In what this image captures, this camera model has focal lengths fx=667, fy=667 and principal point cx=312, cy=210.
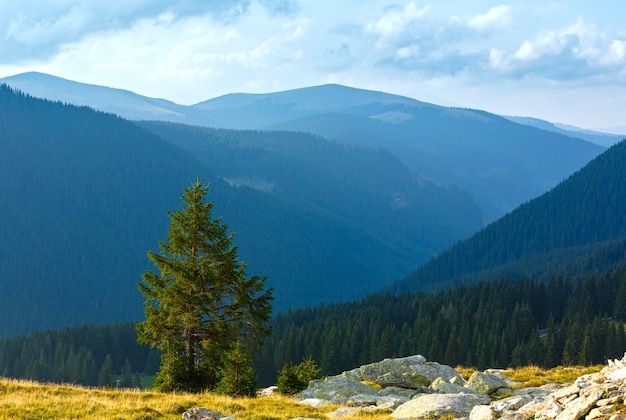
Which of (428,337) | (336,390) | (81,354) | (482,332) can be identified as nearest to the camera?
(336,390)

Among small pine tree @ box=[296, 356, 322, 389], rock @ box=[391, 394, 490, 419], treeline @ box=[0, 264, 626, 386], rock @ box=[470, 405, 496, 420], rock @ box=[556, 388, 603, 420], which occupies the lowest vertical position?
treeline @ box=[0, 264, 626, 386]

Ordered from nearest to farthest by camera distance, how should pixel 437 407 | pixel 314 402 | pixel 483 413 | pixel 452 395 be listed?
pixel 483 413, pixel 437 407, pixel 452 395, pixel 314 402

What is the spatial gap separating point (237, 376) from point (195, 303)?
5580 mm

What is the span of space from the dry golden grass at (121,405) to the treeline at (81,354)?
136 m

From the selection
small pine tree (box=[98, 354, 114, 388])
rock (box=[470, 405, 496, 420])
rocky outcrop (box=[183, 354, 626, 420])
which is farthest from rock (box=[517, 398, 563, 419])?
small pine tree (box=[98, 354, 114, 388])

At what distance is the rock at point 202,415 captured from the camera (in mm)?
21217

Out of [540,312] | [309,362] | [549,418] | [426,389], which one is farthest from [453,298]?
[549,418]

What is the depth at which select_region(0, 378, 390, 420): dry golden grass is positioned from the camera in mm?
21969

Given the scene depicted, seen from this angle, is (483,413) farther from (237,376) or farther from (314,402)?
(237,376)

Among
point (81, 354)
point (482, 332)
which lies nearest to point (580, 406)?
point (482, 332)

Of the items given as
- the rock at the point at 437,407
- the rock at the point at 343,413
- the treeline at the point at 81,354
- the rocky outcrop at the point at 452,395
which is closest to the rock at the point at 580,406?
the rocky outcrop at the point at 452,395

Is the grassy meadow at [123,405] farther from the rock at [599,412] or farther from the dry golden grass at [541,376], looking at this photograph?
the dry golden grass at [541,376]

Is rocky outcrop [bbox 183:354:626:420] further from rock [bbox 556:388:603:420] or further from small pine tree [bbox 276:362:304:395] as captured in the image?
small pine tree [bbox 276:362:304:395]

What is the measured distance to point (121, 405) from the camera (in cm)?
2369
